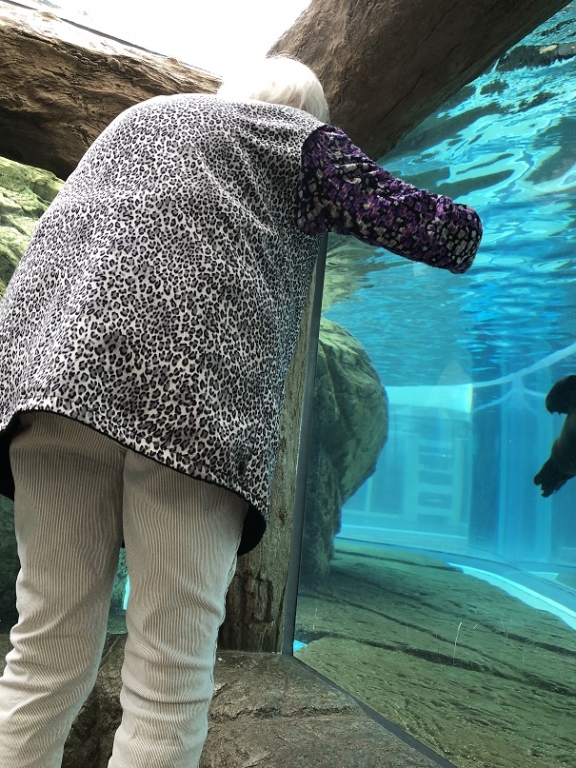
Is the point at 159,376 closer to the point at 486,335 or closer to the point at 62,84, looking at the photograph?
the point at 62,84

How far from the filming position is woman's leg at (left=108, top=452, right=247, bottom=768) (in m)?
1.13

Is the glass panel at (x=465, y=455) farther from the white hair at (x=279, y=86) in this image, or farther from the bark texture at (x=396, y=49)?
the white hair at (x=279, y=86)

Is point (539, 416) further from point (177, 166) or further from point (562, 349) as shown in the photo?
point (177, 166)

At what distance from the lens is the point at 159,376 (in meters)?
1.14

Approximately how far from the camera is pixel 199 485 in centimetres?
119

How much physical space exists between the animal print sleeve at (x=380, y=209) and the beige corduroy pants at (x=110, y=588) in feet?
2.04

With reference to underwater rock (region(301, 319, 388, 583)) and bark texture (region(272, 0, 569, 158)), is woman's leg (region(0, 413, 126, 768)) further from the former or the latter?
underwater rock (region(301, 319, 388, 583))

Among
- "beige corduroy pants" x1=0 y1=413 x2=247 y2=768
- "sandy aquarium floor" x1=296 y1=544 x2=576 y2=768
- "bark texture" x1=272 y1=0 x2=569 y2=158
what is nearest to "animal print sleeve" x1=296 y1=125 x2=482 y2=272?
"beige corduroy pants" x1=0 y1=413 x2=247 y2=768

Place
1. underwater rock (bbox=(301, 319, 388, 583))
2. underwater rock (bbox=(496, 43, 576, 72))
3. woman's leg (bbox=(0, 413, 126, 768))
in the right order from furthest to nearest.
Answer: underwater rock (bbox=(301, 319, 388, 583))
underwater rock (bbox=(496, 43, 576, 72))
woman's leg (bbox=(0, 413, 126, 768))

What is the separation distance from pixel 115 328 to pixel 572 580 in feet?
13.5

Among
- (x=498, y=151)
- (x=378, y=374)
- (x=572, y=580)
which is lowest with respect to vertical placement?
(x=572, y=580)

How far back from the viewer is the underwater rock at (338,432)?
4281mm

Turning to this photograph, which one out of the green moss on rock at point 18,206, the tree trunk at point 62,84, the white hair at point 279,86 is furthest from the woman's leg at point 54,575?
the green moss on rock at point 18,206

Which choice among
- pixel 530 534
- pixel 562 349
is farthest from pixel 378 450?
pixel 562 349
